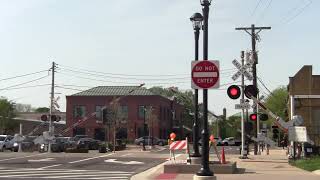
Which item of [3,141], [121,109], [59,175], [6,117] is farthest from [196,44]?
[6,117]

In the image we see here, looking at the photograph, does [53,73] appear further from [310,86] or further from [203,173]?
[203,173]

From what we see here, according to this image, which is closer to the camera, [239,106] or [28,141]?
[239,106]

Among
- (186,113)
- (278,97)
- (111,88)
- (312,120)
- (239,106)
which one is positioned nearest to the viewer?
(239,106)

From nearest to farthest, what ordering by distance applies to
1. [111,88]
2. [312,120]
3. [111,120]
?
[312,120]
[111,120]
[111,88]

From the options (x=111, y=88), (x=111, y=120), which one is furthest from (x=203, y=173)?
(x=111, y=88)


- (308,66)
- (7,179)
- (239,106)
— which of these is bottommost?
(7,179)

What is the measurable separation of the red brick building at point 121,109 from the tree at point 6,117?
12677 mm

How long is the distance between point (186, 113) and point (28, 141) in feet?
271

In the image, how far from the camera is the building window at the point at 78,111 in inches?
3913

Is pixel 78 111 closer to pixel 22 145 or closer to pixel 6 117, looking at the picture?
pixel 6 117

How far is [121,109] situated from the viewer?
9512 centimetres

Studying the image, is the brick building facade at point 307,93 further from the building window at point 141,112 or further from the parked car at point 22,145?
the building window at point 141,112

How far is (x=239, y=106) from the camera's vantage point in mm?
30844

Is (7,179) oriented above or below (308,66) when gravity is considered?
below
